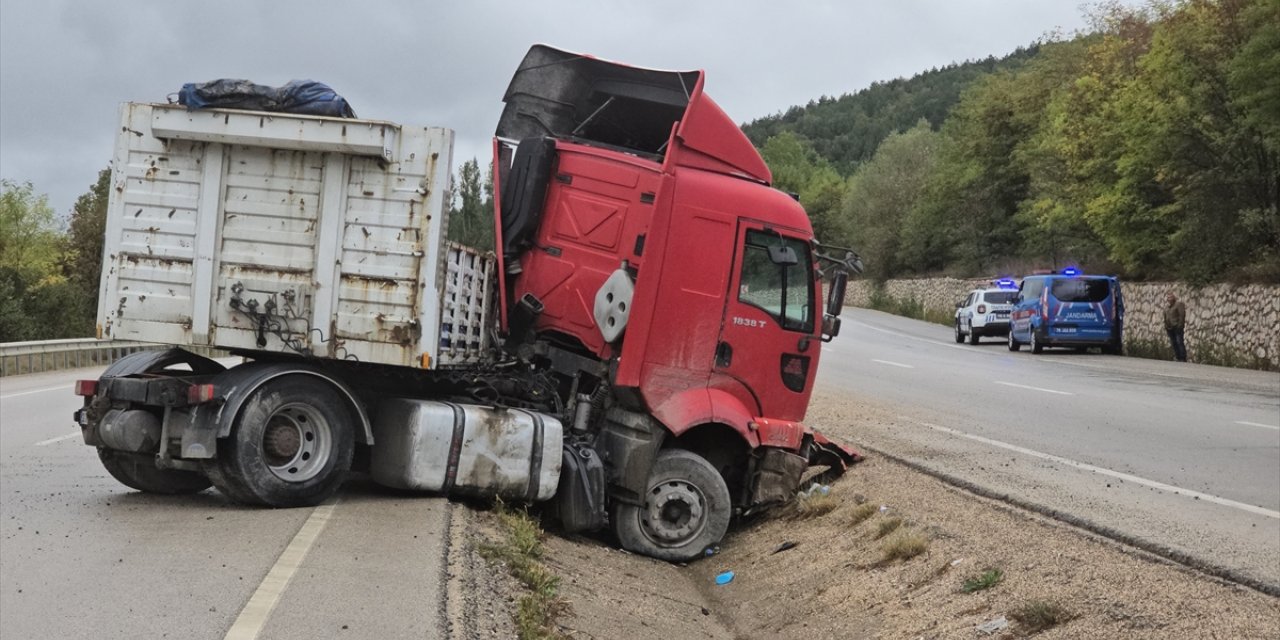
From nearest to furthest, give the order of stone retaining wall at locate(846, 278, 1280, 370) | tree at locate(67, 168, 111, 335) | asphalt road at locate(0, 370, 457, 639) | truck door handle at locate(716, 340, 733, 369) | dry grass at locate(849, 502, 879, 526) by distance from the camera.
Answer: asphalt road at locate(0, 370, 457, 639) < truck door handle at locate(716, 340, 733, 369) < dry grass at locate(849, 502, 879, 526) < stone retaining wall at locate(846, 278, 1280, 370) < tree at locate(67, 168, 111, 335)

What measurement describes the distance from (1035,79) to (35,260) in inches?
1988

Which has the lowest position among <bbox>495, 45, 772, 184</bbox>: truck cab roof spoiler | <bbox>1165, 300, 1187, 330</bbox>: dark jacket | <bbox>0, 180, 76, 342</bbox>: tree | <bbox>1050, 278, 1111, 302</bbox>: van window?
<bbox>0, 180, 76, 342</bbox>: tree

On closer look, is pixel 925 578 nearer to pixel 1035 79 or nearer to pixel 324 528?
pixel 324 528

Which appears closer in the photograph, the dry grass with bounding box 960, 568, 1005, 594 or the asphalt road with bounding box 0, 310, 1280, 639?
the asphalt road with bounding box 0, 310, 1280, 639

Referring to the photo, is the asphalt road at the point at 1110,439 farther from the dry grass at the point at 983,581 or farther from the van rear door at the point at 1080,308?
the van rear door at the point at 1080,308

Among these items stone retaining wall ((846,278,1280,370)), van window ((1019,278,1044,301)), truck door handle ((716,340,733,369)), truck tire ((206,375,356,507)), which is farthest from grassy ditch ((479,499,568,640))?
van window ((1019,278,1044,301))

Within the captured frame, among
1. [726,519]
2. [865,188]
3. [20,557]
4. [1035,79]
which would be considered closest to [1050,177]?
[1035,79]

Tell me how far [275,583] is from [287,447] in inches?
92.6

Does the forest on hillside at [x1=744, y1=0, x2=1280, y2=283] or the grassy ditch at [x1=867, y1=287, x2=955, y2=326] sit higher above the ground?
the forest on hillside at [x1=744, y1=0, x2=1280, y2=283]

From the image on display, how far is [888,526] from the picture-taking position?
8867 millimetres

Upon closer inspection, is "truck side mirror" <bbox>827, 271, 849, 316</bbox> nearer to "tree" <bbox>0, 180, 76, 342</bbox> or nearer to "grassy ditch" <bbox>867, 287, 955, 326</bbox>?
"tree" <bbox>0, 180, 76, 342</bbox>

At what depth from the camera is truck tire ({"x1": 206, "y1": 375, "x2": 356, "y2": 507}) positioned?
8.10 m

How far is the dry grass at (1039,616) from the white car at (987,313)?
110 feet

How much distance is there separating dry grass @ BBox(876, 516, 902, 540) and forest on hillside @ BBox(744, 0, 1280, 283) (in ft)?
76.0
